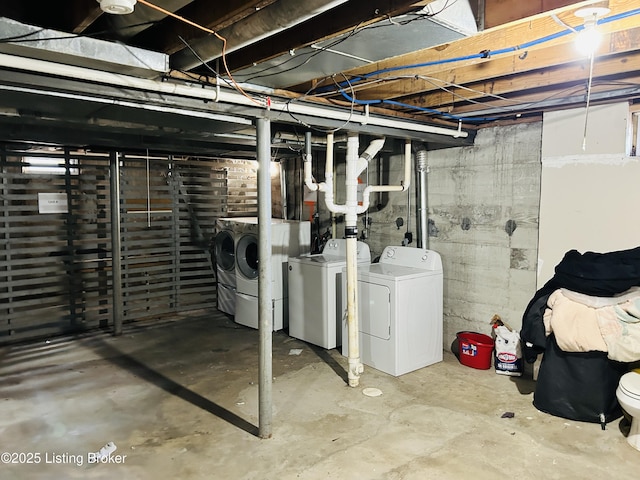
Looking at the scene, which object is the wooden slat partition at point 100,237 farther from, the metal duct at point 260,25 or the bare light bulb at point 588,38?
the bare light bulb at point 588,38

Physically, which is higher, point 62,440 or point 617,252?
point 617,252

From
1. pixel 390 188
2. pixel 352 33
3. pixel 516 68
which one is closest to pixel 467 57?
→ pixel 516 68

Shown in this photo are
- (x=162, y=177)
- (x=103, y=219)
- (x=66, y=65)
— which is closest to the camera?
(x=66, y=65)

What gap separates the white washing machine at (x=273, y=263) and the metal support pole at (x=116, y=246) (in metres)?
1.28

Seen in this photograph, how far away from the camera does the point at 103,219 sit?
209 inches

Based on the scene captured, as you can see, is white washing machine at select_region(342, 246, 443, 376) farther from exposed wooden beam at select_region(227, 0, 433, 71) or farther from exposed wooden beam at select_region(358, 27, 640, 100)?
exposed wooden beam at select_region(227, 0, 433, 71)

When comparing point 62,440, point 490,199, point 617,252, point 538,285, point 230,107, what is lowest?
point 62,440

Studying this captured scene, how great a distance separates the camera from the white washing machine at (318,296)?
443 cm

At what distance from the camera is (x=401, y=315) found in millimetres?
3797

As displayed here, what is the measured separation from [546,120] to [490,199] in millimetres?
780

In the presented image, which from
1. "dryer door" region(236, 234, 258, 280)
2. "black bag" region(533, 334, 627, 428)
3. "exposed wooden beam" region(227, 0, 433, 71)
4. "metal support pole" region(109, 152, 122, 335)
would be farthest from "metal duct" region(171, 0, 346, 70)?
"dryer door" region(236, 234, 258, 280)

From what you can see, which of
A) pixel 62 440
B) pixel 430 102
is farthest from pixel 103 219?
pixel 430 102

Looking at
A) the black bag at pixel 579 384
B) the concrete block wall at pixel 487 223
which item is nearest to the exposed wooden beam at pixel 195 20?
the black bag at pixel 579 384

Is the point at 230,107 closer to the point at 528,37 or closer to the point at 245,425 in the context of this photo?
the point at 528,37
